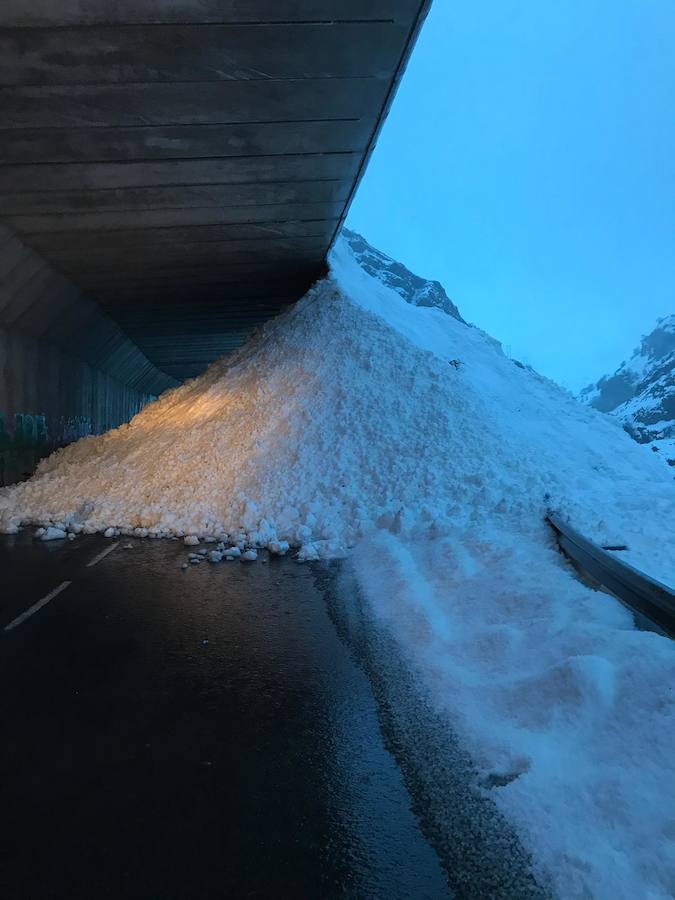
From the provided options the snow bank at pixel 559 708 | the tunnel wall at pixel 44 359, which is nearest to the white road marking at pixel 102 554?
the snow bank at pixel 559 708

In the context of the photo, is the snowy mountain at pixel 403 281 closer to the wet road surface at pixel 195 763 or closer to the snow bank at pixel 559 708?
the snow bank at pixel 559 708

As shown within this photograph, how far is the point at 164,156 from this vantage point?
10438mm

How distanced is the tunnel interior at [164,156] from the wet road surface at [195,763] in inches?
250

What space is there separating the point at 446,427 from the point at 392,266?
320ft

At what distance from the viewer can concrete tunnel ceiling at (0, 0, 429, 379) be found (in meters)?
7.38

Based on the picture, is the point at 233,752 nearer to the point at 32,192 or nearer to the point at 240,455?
the point at 240,455

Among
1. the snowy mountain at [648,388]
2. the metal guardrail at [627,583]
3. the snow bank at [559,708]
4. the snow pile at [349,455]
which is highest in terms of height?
the snowy mountain at [648,388]

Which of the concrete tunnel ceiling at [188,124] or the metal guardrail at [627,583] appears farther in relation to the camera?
the concrete tunnel ceiling at [188,124]

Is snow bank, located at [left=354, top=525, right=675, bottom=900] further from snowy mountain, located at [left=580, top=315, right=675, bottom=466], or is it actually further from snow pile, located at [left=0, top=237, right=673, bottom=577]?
snowy mountain, located at [left=580, top=315, right=675, bottom=466]

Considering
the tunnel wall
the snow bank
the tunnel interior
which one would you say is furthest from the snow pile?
the snow bank

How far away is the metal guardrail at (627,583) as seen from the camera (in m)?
4.95

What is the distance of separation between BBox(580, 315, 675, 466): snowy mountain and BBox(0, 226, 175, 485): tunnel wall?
74.6m

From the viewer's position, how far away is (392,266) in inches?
4161

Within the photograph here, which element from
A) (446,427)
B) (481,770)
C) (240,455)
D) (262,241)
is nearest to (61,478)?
(240,455)
